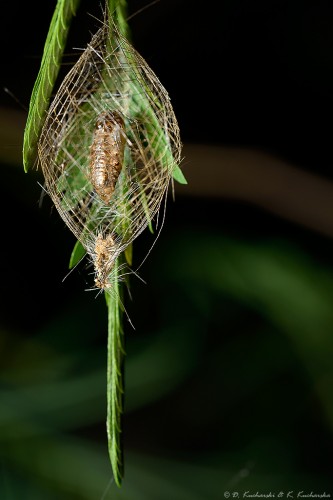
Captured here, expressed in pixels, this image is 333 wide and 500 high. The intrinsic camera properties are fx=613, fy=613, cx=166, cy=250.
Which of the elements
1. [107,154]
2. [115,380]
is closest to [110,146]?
[107,154]

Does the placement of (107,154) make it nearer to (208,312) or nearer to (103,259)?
(103,259)

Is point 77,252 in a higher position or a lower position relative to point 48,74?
lower

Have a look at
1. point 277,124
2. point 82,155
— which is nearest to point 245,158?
point 277,124

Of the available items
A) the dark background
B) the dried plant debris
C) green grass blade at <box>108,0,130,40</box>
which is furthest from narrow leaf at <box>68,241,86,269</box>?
the dark background

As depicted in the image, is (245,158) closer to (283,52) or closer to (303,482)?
(283,52)

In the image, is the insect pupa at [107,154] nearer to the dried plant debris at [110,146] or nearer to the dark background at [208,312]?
the dried plant debris at [110,146]

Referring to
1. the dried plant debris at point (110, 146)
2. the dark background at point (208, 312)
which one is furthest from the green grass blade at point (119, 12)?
the dark background at point (208, 312)
